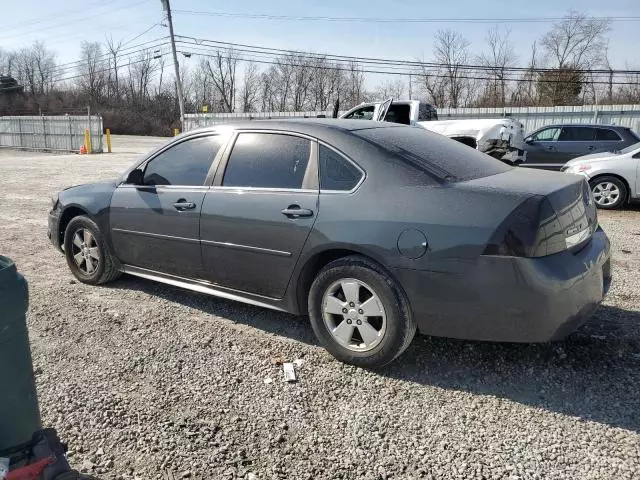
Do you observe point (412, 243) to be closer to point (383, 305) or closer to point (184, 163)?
point (383, 305)

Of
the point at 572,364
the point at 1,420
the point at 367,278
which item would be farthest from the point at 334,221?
the point at 1,420

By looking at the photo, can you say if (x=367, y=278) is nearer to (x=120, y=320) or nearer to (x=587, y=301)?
(x=587, y=301)

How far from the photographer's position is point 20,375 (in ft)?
6.57

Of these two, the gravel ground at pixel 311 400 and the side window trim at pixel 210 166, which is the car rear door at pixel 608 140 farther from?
the side window trim at pixel 210 166

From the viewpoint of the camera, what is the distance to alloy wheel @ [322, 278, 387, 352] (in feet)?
10.4

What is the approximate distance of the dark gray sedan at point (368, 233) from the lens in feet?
9.29

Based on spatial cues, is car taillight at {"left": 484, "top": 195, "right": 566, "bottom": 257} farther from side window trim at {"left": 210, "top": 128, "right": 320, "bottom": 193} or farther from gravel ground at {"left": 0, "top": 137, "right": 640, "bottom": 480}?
side window trim at {"left": 210, "top": 128, "right": 320, "bottom": 193}

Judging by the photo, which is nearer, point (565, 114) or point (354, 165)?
point (354, 165)

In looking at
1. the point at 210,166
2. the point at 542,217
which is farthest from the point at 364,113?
the point at 542,217

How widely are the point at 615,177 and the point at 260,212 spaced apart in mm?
8138

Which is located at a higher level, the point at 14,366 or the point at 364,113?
the point at 364,113

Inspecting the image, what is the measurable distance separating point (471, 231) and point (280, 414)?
1450mm

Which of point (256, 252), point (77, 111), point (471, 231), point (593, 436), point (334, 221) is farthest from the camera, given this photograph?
point (77, 111)

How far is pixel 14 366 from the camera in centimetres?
198
